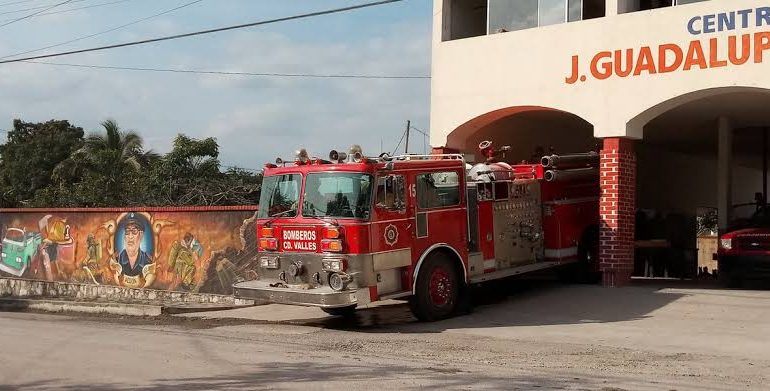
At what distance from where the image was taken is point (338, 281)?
10875 mm

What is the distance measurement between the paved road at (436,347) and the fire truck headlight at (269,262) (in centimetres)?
95

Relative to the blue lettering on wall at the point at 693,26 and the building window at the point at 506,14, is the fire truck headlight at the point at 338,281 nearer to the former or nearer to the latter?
the building window at the point at 506,14

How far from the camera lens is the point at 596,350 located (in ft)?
31.7

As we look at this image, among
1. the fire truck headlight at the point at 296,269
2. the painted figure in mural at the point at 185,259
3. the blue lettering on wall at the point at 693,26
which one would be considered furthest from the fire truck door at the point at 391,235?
the painted figure in mural at the point at 185,259

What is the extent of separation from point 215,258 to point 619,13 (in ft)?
31.8

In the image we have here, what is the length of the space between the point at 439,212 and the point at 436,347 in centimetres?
268

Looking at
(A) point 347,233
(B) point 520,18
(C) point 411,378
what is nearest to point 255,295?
(A) point 347,233

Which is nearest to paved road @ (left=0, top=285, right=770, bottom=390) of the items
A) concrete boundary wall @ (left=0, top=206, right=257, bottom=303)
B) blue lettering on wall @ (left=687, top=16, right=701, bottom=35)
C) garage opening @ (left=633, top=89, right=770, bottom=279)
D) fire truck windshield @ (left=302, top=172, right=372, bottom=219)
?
fire truck windshield @ (left=302, top=172, right=372, bottom=219)

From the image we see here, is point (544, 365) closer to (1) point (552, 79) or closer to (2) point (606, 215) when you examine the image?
(2) point (606, 215)

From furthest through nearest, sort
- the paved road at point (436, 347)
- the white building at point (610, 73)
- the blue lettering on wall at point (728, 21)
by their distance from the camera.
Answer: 1. the white building at point (610, 73)
2. the blue lettering on wall at point (728, 21)
3. the paved road at point (436, 347)

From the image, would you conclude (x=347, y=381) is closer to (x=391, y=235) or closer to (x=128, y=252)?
(x=391, y=235)

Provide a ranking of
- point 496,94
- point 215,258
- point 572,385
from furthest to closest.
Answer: point 215,258 < point 496,94 < point 572,385

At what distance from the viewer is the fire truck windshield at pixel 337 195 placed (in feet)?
36.0

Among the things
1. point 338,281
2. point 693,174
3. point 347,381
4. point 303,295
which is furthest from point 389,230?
point 693,174
